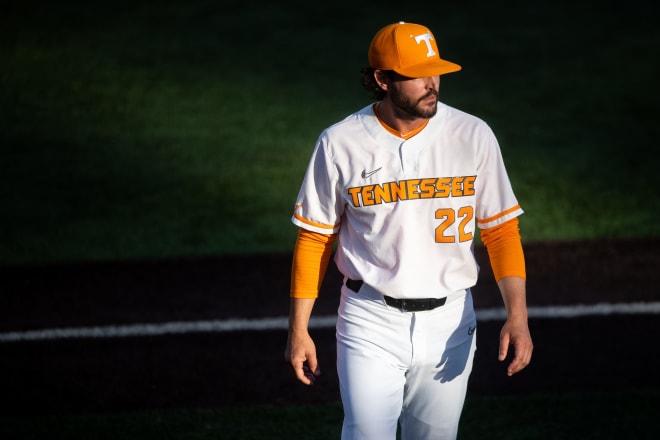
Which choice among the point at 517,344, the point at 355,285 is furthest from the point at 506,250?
the point at 355,285

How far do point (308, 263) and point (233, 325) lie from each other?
10.4ft

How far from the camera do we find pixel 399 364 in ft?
13.5

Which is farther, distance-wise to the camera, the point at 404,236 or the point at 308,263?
the point at 308,263

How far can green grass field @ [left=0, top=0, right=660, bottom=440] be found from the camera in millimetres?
6000

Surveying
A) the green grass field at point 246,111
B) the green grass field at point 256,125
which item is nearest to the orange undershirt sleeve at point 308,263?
the green grass field at point 256,125

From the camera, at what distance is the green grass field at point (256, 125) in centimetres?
600

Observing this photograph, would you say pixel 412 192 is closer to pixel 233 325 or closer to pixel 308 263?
pixel 308 263

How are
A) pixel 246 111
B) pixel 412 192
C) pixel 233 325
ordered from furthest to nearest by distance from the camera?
1. pixel 246 111
2. pixel 233 325
3. pixel 412 192

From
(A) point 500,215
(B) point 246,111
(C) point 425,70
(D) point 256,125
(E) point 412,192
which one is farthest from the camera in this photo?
(B) point 246,111

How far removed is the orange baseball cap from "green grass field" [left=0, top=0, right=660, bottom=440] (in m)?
2.45

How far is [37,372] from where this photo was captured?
6664 mm

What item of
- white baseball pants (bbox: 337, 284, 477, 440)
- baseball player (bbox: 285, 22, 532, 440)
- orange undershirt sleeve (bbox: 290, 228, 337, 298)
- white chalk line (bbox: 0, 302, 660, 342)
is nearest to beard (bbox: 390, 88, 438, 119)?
baseball player (bbox: 285, 22, 532, 440)

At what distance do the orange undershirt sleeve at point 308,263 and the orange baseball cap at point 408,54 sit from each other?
73 centimetres

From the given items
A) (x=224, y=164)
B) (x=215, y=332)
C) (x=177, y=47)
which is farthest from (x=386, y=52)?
(x=177, y=47)
